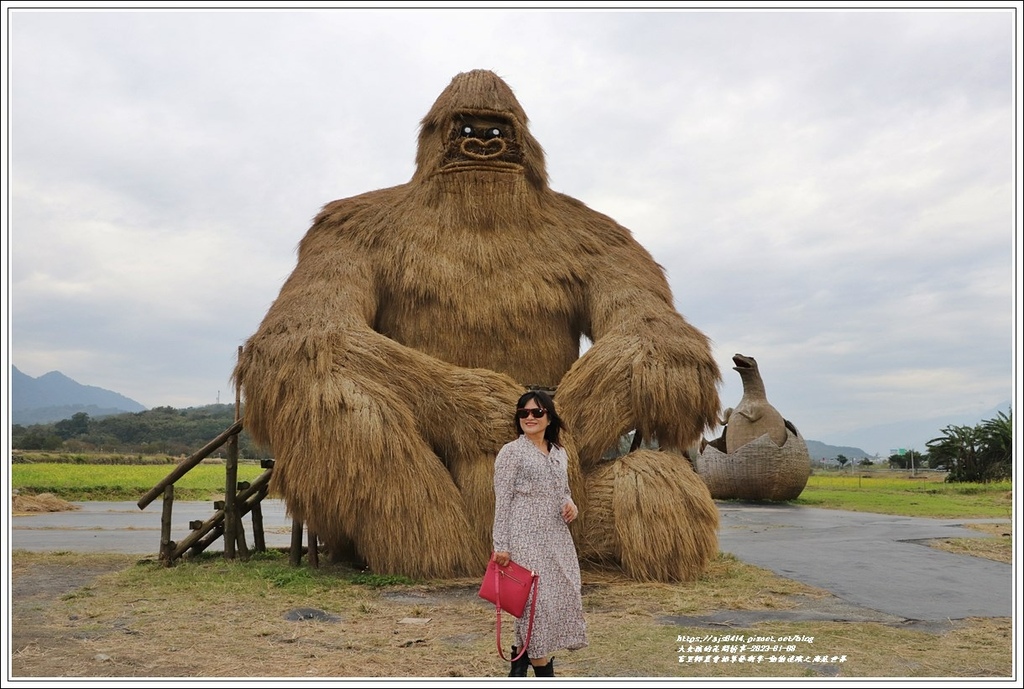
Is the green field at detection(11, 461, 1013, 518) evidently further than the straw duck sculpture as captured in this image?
No

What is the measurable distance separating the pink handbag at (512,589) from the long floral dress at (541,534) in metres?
0.04

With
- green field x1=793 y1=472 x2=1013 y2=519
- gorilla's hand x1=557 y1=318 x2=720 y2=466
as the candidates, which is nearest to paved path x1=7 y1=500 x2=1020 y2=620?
green field x1=793 y1=472 x2=1013 y2=519

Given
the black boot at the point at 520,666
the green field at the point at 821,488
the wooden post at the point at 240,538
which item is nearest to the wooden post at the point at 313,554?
the wooden post at the point at 240,538

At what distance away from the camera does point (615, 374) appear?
5.04 metres

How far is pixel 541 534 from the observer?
2.68 metres

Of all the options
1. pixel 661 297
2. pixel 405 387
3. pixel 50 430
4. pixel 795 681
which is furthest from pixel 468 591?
pixel 50 430

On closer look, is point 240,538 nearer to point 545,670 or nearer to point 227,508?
point 227,508

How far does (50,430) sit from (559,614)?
5.01 m

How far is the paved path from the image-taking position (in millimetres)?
4043

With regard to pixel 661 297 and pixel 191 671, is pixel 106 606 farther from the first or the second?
pixel 661 297

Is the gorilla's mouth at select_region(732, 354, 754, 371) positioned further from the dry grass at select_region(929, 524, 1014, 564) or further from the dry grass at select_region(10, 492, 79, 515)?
the dry grass at select_region(10, 492, 79, 515)

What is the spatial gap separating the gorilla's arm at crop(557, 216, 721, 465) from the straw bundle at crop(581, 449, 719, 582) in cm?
21

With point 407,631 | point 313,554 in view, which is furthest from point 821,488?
point 407,631

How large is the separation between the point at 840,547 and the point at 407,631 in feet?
12.7
